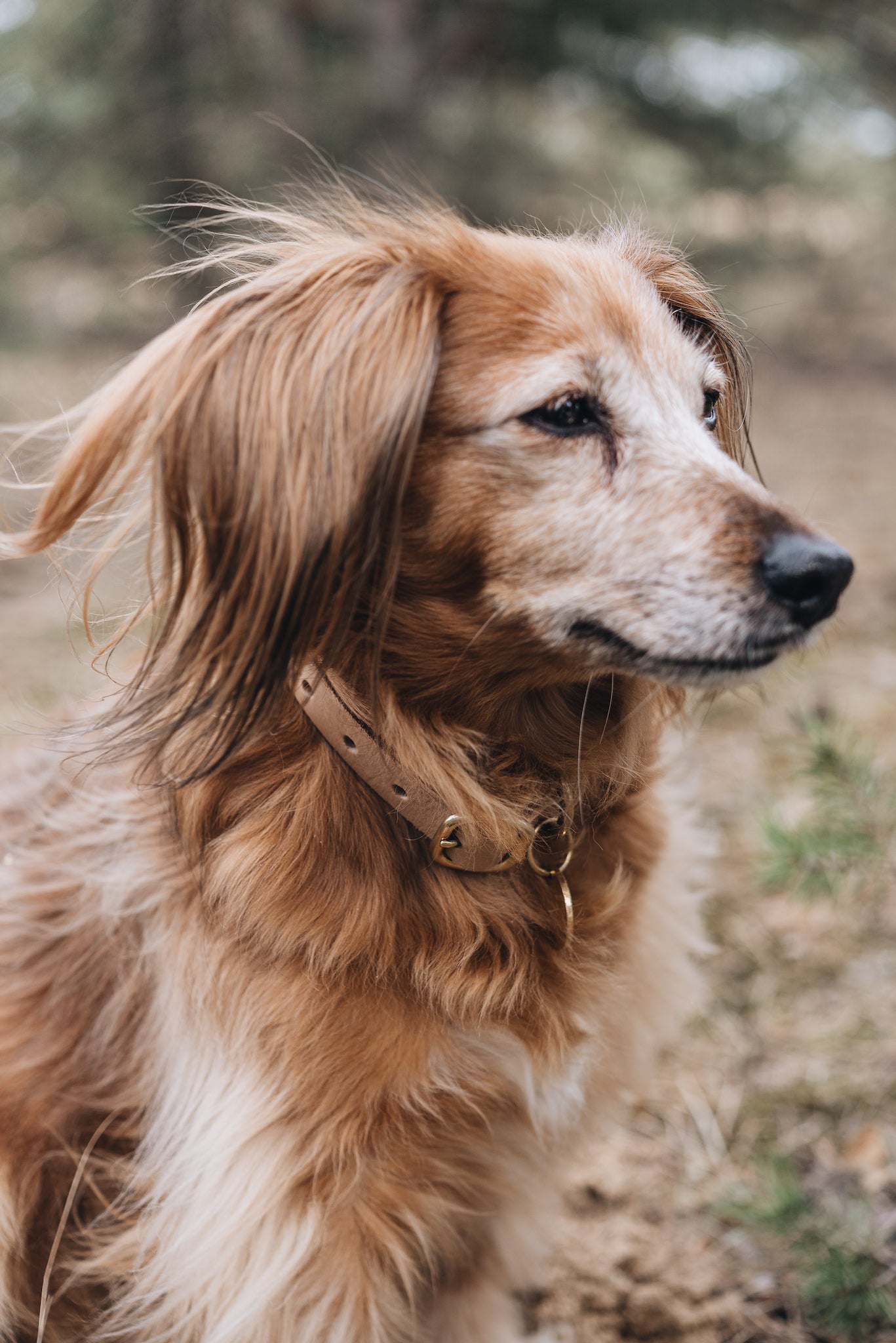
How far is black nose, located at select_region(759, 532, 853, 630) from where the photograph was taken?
5.06ft

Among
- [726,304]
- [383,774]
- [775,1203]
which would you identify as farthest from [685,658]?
[726,304]

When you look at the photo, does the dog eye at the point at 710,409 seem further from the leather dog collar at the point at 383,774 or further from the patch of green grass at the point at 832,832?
the leather dog collar at the point at 383,774

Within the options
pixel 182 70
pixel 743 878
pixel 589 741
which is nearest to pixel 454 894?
pixel 589 741

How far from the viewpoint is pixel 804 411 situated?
9.59m

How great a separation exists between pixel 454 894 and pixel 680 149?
9.36m

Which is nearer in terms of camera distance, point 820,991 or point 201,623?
point 201,623

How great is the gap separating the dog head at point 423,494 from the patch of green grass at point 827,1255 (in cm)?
114

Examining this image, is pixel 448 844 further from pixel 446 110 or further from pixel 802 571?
pixel 446 110

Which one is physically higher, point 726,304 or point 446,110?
point 726,304

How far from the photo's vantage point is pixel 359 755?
1688 millimetres

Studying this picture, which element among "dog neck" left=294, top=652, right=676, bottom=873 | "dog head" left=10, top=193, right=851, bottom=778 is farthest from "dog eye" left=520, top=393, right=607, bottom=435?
"dog neck" left=294, top=652, right=676, bottom=873

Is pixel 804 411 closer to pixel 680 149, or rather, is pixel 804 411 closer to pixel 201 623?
pixel 680 149

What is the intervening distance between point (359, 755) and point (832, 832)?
2.93 feet

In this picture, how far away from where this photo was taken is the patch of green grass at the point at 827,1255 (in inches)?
77.0
